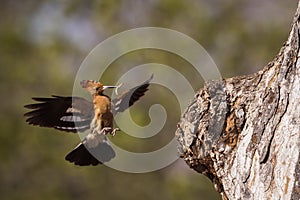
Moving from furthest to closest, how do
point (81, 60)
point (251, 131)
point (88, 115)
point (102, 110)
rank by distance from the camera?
1. point (81, 60)
2. point (88, 115)
3. point (102, 110)
4. point (251, 131)

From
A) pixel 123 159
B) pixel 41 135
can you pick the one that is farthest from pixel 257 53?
pixel 123 159

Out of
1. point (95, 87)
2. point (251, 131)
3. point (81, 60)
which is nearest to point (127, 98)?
point (95, 87)

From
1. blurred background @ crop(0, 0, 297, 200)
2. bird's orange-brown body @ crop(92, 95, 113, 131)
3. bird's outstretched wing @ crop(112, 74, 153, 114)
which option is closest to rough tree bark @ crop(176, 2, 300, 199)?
bird's orange-brown body @ crop(92, 95, 113, 131)

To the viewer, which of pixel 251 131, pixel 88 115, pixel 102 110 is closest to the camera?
pixel 251 131

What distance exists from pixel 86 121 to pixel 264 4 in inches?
282

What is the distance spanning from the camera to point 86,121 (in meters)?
2.84

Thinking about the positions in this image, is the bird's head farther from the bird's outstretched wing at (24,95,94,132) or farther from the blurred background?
the blurred background

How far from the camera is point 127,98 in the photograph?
2.84 m

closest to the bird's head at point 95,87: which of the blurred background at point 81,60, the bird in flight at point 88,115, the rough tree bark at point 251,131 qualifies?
the bird in flight at point 88,115

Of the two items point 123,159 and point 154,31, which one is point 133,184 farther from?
point 123,159

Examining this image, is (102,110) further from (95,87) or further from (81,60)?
(81,60)

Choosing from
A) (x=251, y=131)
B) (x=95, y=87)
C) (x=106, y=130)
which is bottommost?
(x=251, y=131)

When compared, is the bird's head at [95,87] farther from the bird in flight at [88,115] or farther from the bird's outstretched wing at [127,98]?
the bird's outstretched wing at [127,98]

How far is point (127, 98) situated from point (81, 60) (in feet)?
20.5
